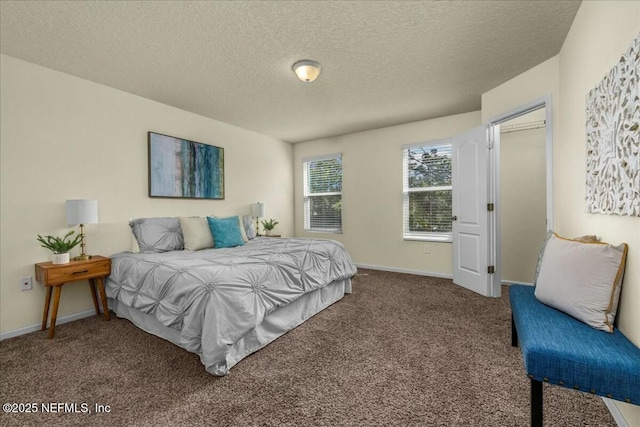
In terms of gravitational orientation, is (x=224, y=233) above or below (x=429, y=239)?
above

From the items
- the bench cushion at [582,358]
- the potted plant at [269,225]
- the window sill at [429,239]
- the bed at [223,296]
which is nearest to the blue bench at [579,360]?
the bench cushion at [582,358]

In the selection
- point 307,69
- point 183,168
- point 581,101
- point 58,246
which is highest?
point 307,69

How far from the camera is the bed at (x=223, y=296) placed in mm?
1884

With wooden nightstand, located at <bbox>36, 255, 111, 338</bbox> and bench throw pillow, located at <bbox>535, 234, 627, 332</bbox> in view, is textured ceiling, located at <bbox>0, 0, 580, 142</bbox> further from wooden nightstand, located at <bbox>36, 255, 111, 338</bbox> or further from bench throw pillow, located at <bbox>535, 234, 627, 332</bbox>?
wooden nightstand, located at <bbox>36, 255, 111, 338</bbox>

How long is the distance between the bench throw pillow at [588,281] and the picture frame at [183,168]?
399cm

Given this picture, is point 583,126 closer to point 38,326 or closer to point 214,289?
point 214,289

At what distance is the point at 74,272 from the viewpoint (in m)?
2.58

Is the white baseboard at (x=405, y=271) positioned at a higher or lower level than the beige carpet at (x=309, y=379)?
higher

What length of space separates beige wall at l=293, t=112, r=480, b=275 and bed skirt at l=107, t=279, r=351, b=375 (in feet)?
6.02

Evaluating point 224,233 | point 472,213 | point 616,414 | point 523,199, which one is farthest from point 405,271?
point 616,414

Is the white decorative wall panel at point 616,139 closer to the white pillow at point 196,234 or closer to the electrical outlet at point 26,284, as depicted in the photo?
the white pillow at point 196,234

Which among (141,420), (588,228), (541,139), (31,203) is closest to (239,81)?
(31,203)

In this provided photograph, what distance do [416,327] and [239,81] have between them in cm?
311

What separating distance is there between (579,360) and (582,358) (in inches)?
0.6
